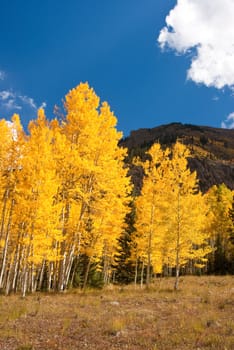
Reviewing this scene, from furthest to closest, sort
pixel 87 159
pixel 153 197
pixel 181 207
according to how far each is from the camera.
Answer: pixel 153 197
pixel 181 207
pixel 87 159

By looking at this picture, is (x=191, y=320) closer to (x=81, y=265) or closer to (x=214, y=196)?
(x=81, y=265)

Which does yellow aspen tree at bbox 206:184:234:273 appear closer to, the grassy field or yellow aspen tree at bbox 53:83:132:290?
yellow aspen tree at bbox 53:83:132:290

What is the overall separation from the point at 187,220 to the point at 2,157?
1274 cm

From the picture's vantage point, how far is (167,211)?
70.1ft

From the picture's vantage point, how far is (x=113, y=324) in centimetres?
941

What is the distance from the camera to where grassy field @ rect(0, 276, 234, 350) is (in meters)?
7.68

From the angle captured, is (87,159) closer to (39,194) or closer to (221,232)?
(39,194)

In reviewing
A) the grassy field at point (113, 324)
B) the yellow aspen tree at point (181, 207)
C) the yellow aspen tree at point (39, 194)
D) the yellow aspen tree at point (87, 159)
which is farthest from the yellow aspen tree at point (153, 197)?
the grassy field at point (113, 324)

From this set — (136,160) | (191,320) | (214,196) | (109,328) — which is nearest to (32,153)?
(109,328)

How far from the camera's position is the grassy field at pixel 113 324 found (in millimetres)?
7684

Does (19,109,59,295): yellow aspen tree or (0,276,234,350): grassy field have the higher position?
(19,109,59,295): yellow aspen tree

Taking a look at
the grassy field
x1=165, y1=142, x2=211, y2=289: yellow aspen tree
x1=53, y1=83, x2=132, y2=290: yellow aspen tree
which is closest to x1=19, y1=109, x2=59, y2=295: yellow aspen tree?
x1=53, y1=83, x2=132, y2=290: yellow aspen tree

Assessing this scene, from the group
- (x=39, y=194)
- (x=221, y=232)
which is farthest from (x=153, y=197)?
(x=221, y=232)

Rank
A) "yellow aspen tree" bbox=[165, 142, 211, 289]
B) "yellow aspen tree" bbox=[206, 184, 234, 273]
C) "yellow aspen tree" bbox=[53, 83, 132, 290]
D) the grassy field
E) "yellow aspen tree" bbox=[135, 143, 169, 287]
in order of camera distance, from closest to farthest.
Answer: the grassy field
"yellow aspen tree" bbox=[53, 83, 132, 290]
"yellow aspen tree" bbox=[165, 142, 211, 289]
"yellow aspen tree" bbox=[135, 143, 169, 287]
"yellow aspen tree" bbox=[206, 184, 234, 273]
